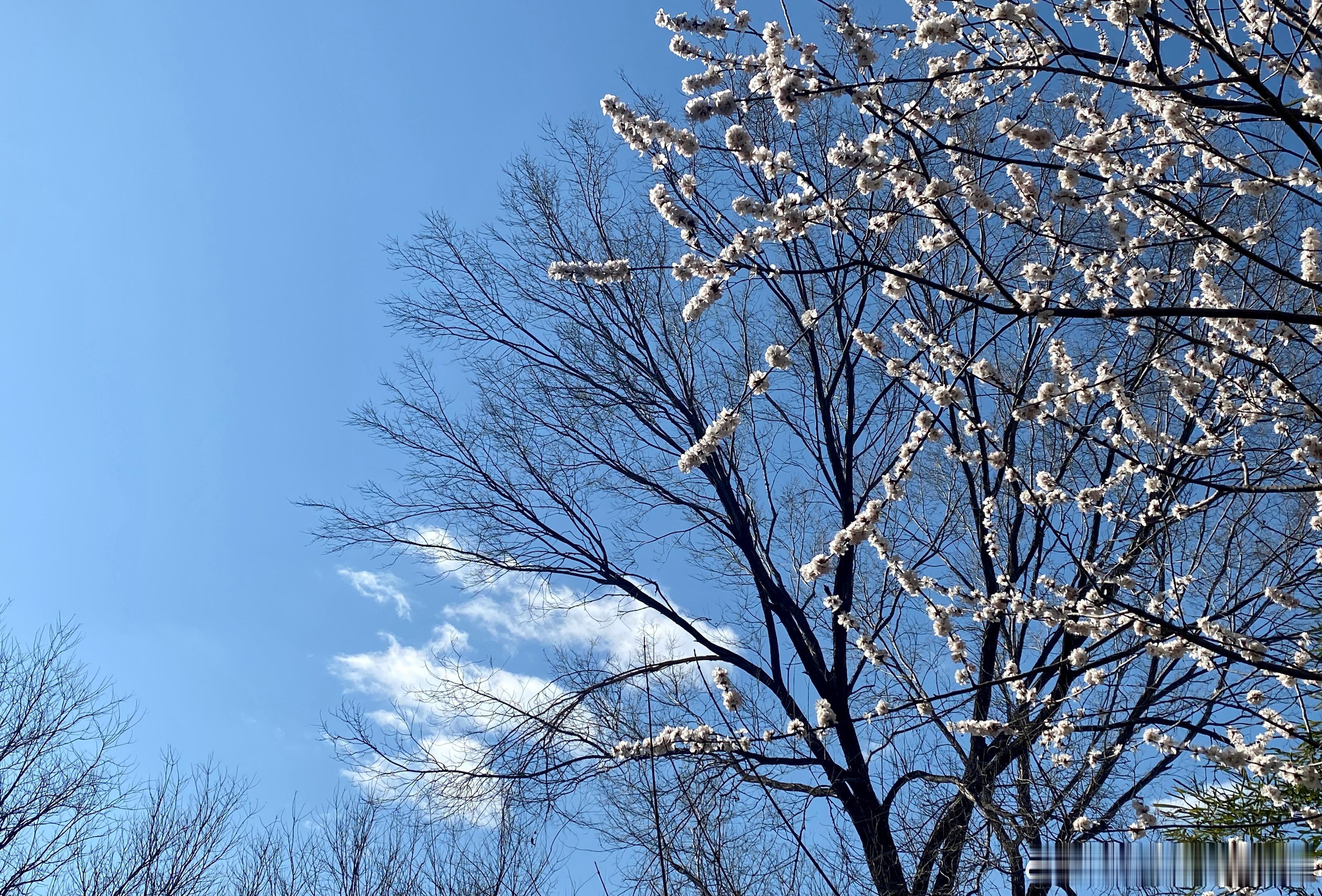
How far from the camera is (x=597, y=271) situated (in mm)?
3324

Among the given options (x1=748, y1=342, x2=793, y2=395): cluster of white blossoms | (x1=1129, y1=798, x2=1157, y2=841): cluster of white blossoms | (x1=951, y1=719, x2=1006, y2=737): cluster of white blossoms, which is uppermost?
(x1=748, y1=342, x2=793, y2=395): cluster of white blossoms

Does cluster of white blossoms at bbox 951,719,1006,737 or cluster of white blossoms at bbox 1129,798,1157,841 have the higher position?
cluster of white blossoms at bbox 951,719,1006,737

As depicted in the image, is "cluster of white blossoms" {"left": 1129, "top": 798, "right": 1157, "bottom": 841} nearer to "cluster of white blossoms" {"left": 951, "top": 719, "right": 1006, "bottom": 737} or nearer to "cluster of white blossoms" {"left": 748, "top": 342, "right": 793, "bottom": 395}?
"cluster of white blossoms" {"left": 951, "top": 719, "right": 1006, "bottom": 737}

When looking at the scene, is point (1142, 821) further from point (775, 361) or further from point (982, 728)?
point (775, 361)

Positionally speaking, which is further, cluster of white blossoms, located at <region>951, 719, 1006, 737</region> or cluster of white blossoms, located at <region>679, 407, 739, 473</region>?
cluster of white blossoms, located at <region>951, 719, 1006, 737</region>

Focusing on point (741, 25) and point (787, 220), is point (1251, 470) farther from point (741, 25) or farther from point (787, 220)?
point (741, 25)

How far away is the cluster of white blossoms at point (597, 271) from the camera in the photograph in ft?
10.9

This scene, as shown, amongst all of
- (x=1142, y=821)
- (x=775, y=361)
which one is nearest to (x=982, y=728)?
(x=1142, y=821)

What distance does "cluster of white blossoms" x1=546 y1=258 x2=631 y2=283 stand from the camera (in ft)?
10.9

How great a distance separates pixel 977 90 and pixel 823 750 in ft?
14.4

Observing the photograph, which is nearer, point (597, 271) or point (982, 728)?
point (597, 271)

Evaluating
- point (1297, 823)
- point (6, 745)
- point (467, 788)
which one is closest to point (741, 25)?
point (1297, 823)

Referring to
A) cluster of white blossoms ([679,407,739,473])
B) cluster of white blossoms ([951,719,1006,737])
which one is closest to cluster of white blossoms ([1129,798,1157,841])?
cluster of white blossoms ([951,719,1006,737])

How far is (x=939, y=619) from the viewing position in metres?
4.70
